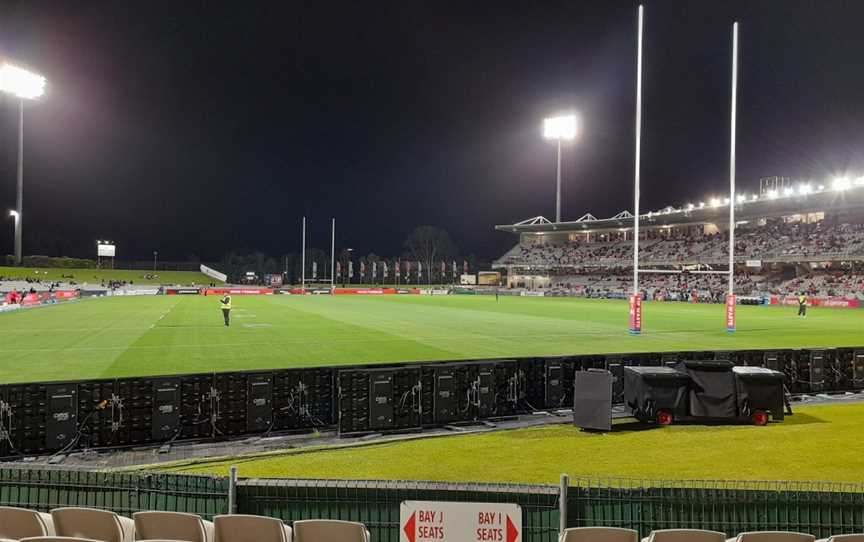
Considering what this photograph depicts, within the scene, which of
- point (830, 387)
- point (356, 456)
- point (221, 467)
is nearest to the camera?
point (221, 467)

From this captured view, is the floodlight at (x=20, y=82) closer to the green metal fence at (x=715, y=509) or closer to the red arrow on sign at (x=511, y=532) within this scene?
the green metal fence at (x=715, y=509)

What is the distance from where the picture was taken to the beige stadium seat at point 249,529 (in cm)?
426

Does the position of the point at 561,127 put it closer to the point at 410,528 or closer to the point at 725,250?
the point at 725,250

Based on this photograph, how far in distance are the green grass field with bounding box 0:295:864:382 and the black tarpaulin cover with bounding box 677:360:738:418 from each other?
9.57 meters

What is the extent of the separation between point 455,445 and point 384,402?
73.6 inches

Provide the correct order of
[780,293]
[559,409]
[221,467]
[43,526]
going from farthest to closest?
[780,293] → [559,409] → [221,467] → [43,526]

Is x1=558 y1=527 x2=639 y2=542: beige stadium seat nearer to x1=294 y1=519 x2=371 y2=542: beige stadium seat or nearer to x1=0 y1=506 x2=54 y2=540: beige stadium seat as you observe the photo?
x1=294 y1=519 x2=371 y2=542: beige stadium seat

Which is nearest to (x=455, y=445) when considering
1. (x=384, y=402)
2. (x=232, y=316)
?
(x=384, y=402)

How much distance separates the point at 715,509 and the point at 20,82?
3170 inches

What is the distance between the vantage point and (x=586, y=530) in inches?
157

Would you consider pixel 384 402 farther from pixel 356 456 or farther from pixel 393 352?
pixel 393 352

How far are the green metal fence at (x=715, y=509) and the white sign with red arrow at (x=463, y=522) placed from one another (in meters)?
1.13

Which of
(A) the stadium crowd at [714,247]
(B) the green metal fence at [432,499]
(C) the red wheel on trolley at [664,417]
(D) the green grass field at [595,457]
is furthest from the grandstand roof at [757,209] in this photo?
(B) the green metal fence at [432,499]

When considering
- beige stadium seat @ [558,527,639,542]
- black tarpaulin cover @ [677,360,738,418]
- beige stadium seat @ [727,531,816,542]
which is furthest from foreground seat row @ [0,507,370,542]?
black tarpaulin cover @ [677,360,738,418]
